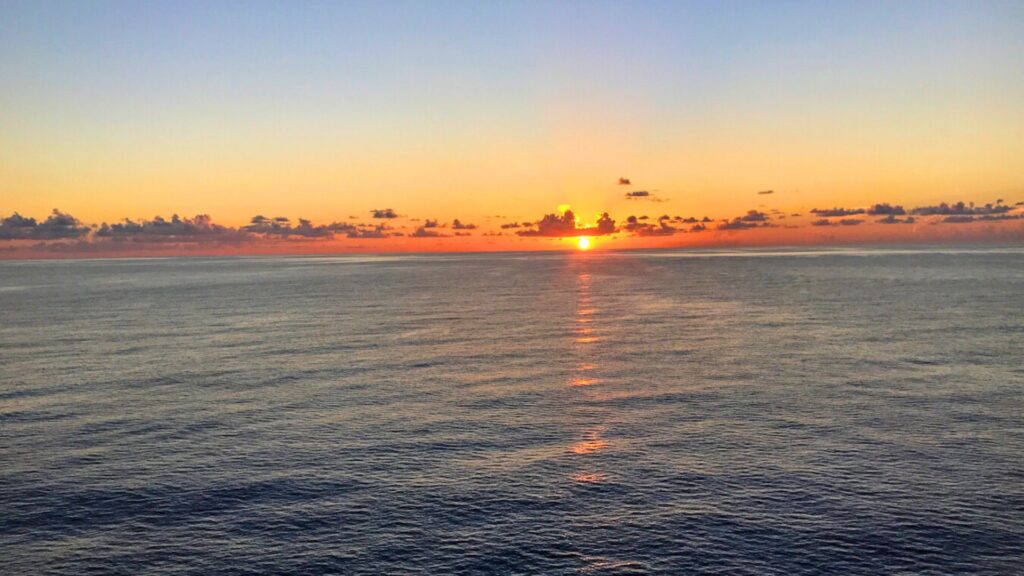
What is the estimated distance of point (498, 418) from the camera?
63969 mm

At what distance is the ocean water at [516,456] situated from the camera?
130ft

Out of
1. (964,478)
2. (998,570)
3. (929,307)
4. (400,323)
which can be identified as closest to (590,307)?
(400,323)

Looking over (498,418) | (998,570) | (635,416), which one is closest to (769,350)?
(635,416)

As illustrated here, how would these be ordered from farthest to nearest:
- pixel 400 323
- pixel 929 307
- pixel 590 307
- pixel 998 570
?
pixel 590 307 → pixel 929 307 → pixel 400 323 → pixel 998 570

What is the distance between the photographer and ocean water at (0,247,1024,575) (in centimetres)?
3953

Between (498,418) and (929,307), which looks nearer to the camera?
(498,418)

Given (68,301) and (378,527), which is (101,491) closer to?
(378,527)

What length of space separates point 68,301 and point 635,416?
178 m

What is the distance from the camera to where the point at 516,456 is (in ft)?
176

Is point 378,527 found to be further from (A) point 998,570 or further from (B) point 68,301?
(B) point 68,301

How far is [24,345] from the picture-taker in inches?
4173

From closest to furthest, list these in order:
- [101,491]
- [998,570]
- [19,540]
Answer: [998,570]
[19,540]
[101,491]

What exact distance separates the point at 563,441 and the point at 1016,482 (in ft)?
98.7

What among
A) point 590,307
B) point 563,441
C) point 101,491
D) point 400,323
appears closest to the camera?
point 101,491
